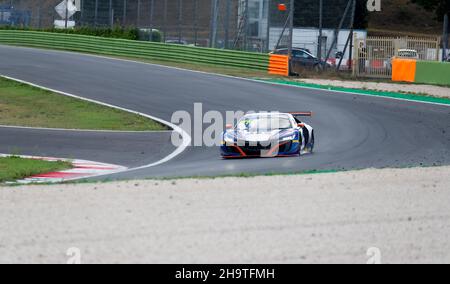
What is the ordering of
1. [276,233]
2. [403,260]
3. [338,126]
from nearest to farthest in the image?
1. [403,260]
2. [276,233]
3. [338,126]

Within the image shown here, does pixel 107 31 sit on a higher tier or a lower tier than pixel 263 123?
higher

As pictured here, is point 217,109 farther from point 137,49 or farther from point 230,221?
point 137,49

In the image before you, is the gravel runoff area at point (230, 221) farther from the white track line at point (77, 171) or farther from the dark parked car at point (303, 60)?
the dark parked car at point (303, 60)

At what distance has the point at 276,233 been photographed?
9133 millimetres

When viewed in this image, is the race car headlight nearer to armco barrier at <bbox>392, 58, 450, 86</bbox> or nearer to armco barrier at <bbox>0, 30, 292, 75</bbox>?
armco barrier at <bbox>392, 58, 450, 86</bbox>

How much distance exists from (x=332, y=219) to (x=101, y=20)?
39785mm

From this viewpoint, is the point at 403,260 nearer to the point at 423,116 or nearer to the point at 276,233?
the point at 276,233

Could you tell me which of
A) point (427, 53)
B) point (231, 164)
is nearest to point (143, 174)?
point (231, 164)

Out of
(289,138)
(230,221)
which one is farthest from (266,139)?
(230,221)

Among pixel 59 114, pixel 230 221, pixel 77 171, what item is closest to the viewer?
pixel 230 221

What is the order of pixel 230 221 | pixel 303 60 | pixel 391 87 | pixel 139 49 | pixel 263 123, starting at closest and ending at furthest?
pixel 230 221
pixel 263 123
pixel 391 87
pixel 303 60
pixel 139 49

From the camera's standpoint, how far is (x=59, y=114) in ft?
88.1

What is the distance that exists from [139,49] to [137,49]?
7.6 inches
